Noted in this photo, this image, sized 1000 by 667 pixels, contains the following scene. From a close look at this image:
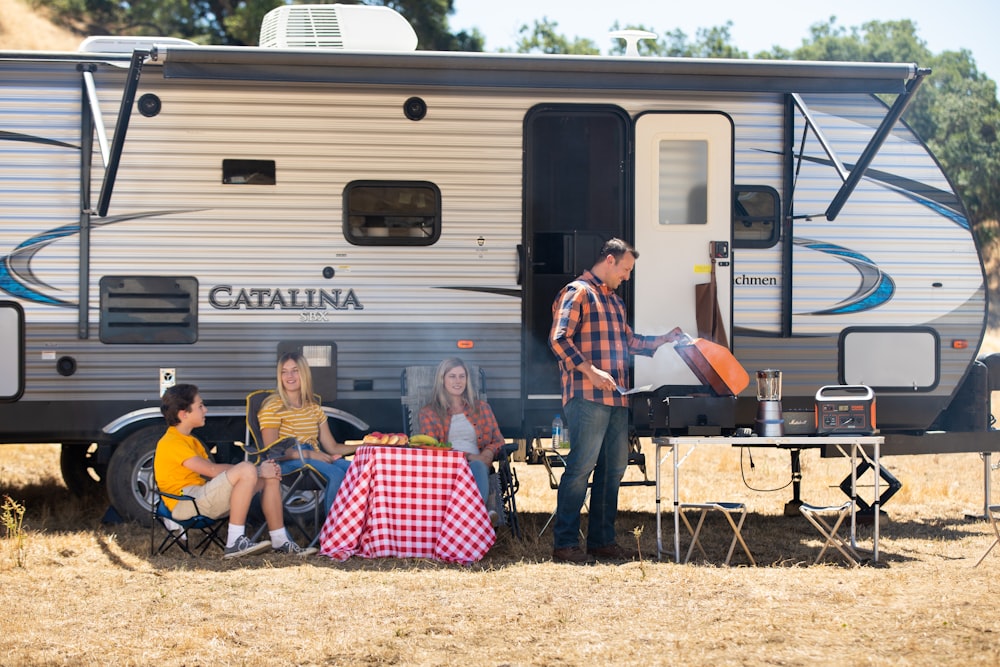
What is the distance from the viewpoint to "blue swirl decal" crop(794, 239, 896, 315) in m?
7.41

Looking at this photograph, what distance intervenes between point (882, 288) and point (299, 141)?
3.75m

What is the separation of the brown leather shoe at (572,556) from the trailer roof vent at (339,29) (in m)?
3.28

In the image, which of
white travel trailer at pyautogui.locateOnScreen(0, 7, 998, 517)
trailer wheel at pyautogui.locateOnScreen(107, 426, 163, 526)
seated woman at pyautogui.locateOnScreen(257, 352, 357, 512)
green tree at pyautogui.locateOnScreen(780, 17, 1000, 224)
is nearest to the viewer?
seated woman at pyautogui.locateOnScreen(257, 352, 357, 512)

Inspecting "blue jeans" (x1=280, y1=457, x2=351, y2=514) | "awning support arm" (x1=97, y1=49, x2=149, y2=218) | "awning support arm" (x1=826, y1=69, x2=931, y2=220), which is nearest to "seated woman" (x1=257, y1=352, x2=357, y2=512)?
"blue jeans" (x1=280, y1=457, x2=351, y2=514)

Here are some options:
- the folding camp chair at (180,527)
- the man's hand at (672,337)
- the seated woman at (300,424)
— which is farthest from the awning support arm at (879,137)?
the folding camp chair at (180,527)

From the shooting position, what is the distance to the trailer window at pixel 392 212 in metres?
7.18

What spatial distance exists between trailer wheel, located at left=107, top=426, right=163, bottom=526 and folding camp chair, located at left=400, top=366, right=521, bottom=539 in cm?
151

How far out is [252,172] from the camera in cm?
716

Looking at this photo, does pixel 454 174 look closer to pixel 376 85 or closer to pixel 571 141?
pixel 376 85

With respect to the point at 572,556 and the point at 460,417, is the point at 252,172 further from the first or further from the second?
the point at 572,556

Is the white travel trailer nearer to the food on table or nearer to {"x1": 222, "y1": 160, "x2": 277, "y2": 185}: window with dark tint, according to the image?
{"x1": 222, "y1": 160, "x2": 277, "y2": 185}: window with dark tint

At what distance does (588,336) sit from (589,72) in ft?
5.52

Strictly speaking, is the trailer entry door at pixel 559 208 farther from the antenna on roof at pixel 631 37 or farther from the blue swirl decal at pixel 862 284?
the blue swirl decal at pixel 862 284

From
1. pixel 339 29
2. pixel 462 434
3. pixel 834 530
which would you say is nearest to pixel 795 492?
pixel 834 530
